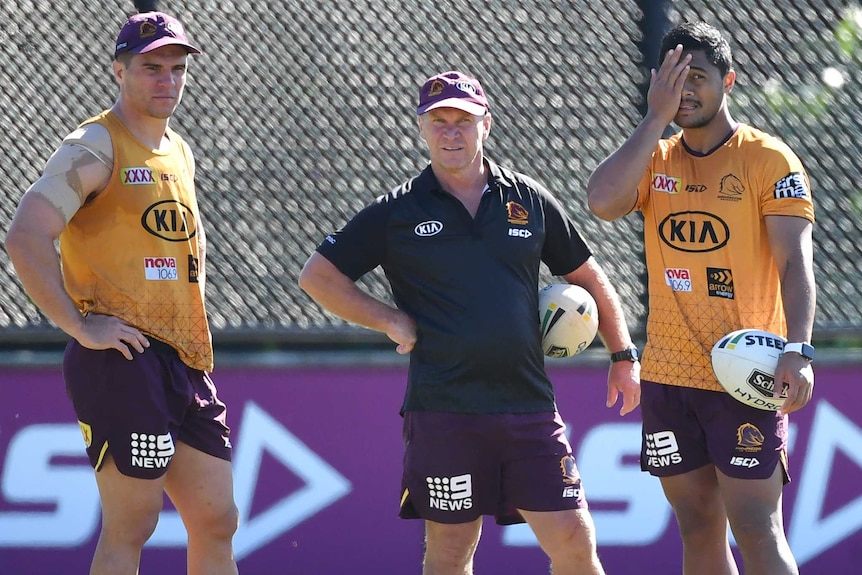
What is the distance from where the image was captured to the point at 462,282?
188 inches

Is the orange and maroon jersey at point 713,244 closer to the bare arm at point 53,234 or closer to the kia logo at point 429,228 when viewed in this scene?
the kia logo at point 429,228

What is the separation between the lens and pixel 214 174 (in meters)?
7.12

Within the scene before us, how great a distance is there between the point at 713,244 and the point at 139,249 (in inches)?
83.6

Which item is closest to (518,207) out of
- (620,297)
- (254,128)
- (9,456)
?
(620,297)

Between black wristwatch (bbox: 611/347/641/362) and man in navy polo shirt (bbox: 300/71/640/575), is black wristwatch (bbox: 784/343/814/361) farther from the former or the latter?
man in navy polo shirt (bbox: 300/71/640/575)

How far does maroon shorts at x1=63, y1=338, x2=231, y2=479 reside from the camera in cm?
480

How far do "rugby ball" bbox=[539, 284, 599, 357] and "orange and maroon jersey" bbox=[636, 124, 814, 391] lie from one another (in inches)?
12.2

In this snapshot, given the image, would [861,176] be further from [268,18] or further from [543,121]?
[268,18]

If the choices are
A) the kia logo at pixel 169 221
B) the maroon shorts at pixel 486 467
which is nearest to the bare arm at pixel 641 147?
the maroon shorts at pixel 486 467

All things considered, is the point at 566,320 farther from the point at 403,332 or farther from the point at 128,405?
the point at 128,405

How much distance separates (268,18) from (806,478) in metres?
3.73

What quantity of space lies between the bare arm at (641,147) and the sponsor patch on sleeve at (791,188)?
18.4 inches

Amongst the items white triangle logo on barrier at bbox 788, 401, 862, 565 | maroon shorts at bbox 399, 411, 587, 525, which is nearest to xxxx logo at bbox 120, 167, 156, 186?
maroon shorts at bbox 399, 411, 587, 525

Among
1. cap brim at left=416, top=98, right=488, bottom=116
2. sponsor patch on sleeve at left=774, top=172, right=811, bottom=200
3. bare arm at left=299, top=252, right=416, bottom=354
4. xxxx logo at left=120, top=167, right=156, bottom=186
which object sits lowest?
bare arm at left=299, top=252, right=416, bottom=354
